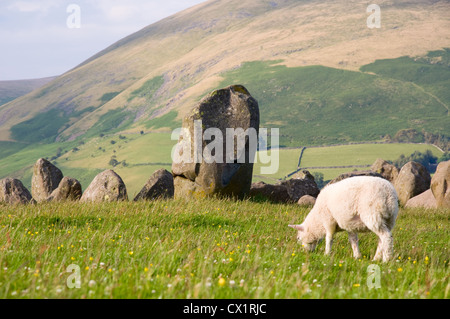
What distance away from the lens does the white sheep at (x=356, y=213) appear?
939cm

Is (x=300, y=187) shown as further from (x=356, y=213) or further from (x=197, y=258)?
(x=197, y=258)

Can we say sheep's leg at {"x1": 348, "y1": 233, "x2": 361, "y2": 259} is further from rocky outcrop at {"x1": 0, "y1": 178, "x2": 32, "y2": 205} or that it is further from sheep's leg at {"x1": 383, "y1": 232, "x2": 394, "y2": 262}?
rocky outcrop at {"x1": 0, "y1": 178, "x2": 32, "y2": 205}

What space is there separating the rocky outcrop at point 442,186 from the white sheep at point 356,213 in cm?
1625

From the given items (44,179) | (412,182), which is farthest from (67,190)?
(412,182)

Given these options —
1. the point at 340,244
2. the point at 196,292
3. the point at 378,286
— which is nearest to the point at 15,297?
the point at 196,292

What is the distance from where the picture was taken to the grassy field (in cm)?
577

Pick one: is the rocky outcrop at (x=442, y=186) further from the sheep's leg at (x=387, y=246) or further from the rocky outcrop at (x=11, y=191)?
the rocky outcrop at (x=11, y=191)

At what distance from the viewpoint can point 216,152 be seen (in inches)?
769

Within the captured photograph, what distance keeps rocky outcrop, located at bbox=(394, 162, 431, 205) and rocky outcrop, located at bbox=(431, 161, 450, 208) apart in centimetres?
381

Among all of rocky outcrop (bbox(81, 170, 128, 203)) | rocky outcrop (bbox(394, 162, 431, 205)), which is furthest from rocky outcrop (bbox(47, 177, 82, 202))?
rocky outcrop (bbox(394, 162, 431, 205))

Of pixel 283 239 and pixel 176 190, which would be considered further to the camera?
pixel 176 190
